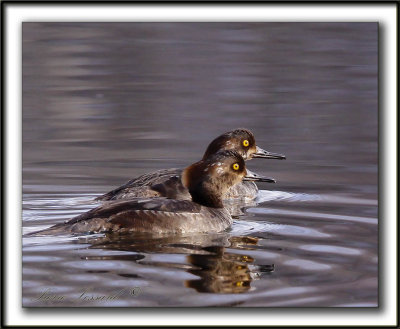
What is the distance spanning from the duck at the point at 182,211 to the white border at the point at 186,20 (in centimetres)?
229

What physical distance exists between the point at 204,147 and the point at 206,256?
19.4 feet

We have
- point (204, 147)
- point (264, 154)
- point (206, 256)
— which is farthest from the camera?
point (204, 147)

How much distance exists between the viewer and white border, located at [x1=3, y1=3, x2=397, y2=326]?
8.93 meters

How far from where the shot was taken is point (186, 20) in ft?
33.6

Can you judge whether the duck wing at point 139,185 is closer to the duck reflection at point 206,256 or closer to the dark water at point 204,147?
the dark water at point 204,147

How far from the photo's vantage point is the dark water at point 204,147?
393 inches

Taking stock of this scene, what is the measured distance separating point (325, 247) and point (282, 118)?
669cm

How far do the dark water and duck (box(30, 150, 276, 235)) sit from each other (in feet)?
0.64

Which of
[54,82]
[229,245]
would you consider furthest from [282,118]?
[229,245]

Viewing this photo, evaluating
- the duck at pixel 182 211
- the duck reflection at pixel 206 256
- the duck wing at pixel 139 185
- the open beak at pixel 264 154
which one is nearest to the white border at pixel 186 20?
the duck reflection at pixel 206 256

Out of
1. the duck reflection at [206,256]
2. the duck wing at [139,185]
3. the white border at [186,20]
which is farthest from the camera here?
the duck wing at [139,185]

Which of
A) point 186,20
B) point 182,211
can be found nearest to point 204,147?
point 182,211

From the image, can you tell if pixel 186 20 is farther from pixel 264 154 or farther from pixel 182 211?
pixel 264 154

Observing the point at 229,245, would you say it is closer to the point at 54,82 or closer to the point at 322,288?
the point at 322,288
